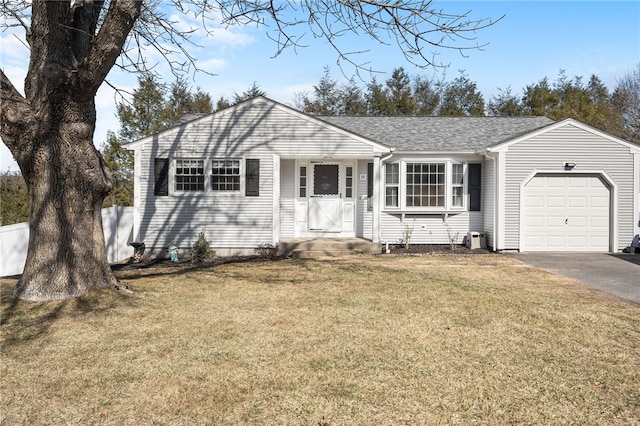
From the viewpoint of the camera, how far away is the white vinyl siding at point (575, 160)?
12.1 meters

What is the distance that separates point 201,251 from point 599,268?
32.2 feet

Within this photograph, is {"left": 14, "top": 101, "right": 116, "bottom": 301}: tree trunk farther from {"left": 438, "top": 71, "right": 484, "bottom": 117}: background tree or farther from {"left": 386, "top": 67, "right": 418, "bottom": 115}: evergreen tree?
{"left": 438, "top": 71, "right": 484, "bottom": 117}: background tree

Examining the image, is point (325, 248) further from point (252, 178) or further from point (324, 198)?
point (252, 178)

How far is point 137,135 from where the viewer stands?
23969 millimetres

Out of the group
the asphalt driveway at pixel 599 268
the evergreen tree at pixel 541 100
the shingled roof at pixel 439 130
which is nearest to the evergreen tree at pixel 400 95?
the evergreen tree at pixel 541 100

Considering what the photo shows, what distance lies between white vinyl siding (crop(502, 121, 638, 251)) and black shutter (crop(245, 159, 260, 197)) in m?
7.21

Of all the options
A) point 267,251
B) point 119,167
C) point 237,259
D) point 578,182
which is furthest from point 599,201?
point 119,167

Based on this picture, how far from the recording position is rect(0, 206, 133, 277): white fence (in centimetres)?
858

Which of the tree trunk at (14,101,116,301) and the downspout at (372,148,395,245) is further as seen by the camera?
the downspout at (372,148,395,245)

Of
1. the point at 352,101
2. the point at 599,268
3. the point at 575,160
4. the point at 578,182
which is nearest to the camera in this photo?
the point at 599,268

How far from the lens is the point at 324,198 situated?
42.3 feet

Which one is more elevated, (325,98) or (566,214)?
(325,98)

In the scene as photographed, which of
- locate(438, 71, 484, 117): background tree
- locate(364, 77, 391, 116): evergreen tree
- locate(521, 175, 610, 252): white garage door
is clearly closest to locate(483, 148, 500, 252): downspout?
locate(521, 175, 610, 252): white garage door

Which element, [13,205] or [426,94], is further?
[426,94]
